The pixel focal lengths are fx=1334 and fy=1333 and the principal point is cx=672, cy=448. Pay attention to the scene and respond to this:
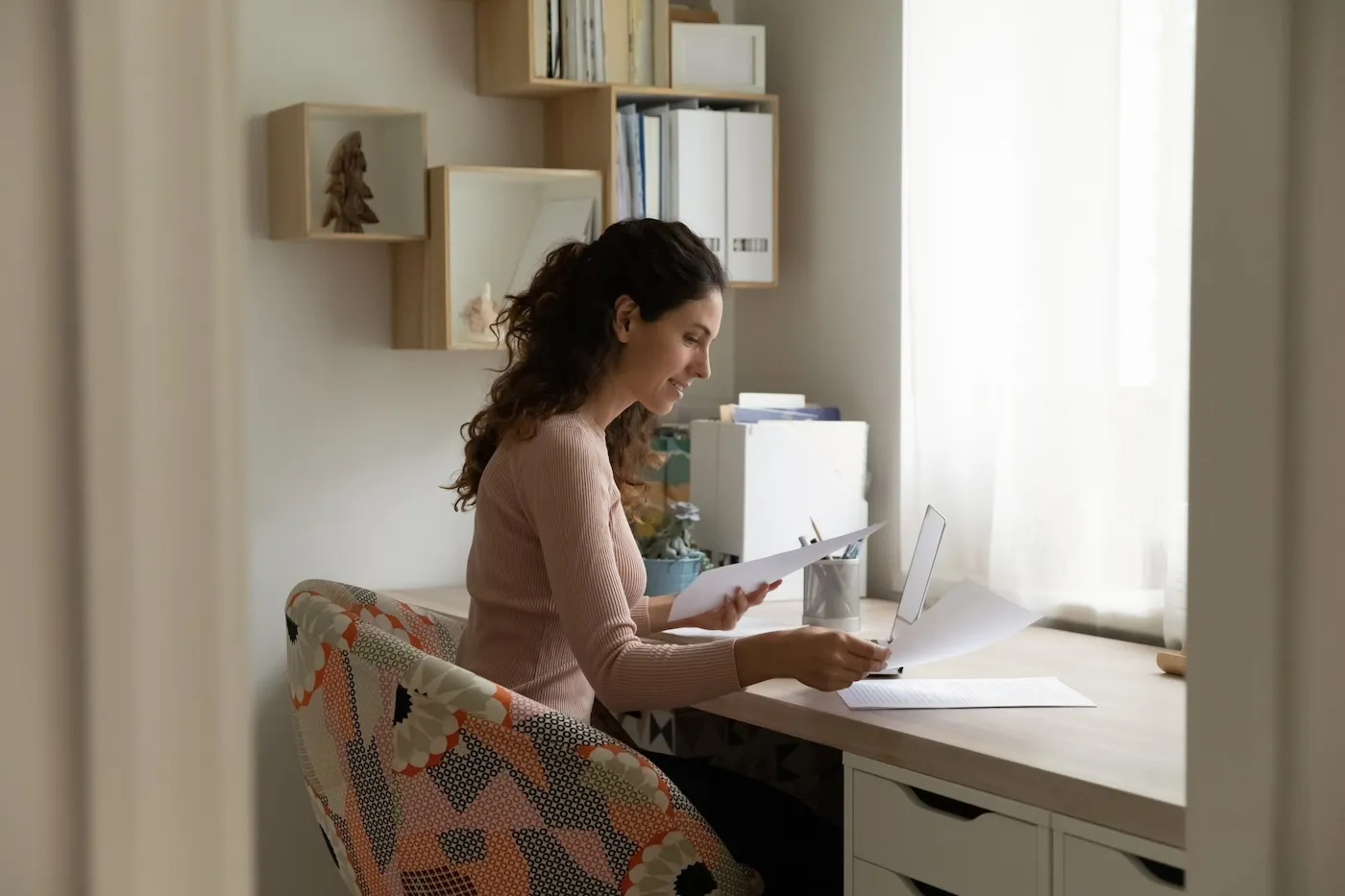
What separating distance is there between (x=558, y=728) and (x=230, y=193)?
3.65 ft

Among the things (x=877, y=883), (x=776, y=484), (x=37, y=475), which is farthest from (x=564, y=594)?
(x=37, y=475)

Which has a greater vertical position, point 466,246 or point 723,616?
point 466,246

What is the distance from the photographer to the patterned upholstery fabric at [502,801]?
133cm

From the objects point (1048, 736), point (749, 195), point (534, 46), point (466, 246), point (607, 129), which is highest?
point (534, 46)

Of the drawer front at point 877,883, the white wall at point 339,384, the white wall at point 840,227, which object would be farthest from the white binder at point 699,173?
the drawer front at point 877,883

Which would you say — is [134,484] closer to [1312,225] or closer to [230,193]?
[230,193]

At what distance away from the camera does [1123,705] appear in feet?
5.39

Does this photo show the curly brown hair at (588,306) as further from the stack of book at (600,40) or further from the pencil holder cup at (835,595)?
the stack of book at (600,40)

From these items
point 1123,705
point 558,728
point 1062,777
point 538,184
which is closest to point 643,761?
point 558,728

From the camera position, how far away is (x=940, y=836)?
1477mm

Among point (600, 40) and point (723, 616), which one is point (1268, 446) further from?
point (600, 40)

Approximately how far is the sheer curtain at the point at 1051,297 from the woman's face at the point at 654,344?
2.29 ft

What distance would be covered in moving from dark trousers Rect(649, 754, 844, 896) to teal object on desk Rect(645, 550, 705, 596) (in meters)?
0.33

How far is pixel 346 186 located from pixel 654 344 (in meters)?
0.97
